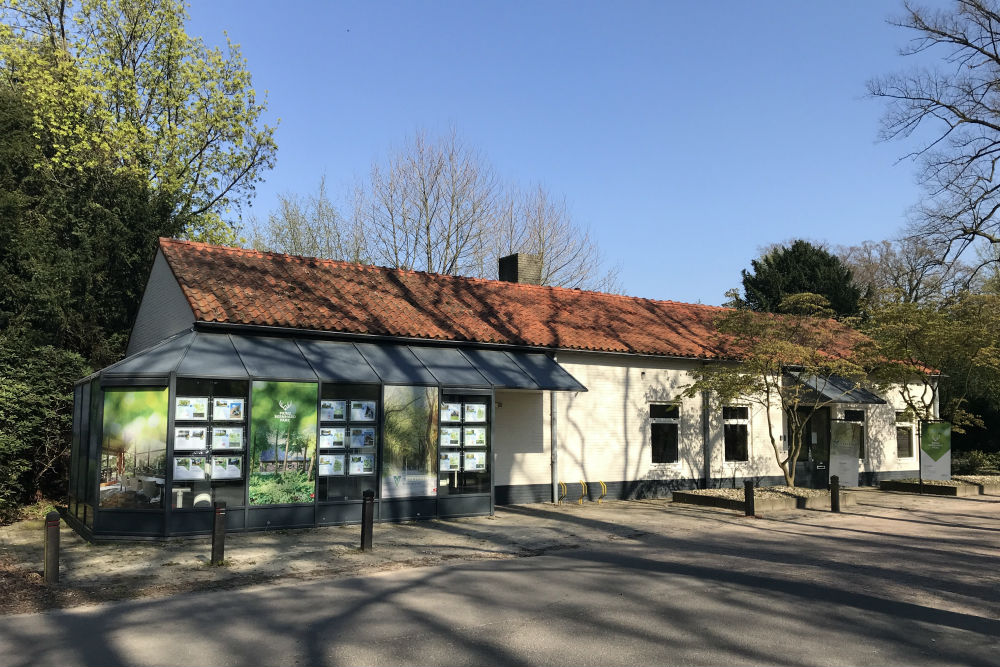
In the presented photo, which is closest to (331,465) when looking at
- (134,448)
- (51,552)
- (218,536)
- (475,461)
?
(475,461)

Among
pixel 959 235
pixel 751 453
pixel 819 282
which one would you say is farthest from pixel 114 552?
pixel 819 282

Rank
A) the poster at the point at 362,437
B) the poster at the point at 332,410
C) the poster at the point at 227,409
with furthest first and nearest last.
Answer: the poster at the point at 362,437 < the poster at the point at 332,410 < the poster at the point at 227,409

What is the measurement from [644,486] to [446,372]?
653cm

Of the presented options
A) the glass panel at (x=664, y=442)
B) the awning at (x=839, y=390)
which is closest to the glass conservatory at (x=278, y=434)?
the glass panel at (x=664, y=442)

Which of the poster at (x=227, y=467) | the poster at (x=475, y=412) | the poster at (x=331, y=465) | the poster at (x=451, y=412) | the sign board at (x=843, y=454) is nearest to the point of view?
the poster at (x=227, y=467)

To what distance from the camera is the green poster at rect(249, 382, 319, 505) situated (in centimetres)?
1298

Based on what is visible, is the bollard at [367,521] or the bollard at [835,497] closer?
the bollard at [367,521]

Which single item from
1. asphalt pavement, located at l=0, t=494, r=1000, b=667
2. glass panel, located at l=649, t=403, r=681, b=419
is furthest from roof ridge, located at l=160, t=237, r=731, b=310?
asphalt pavement, located at l=0, t=494, r=1000, b=667

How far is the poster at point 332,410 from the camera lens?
45.2 feet

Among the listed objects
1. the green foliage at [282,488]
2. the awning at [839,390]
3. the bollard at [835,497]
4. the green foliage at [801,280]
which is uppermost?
the green foliage at [801,280]

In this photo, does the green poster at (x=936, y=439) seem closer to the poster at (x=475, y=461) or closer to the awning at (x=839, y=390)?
the awning at (x=839, y=390)

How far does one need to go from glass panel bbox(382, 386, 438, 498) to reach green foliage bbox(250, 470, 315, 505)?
4.81ft

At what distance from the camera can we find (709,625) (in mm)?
7035

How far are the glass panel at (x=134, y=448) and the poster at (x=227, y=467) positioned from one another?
30.7 inches
